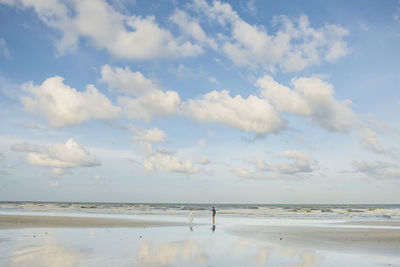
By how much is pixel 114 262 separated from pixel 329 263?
9.06 metres

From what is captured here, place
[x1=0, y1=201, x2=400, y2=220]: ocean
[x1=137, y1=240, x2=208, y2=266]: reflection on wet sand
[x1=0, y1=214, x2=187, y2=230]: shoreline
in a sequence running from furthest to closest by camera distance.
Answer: [x1=0, y1=201, x2=400, y2=220]: ocean, [x1=0, y1=214, x2=187, y2=230]: shoreline, [x1=137, y1=240, x2=208, y2=266]: reflection on wet sand

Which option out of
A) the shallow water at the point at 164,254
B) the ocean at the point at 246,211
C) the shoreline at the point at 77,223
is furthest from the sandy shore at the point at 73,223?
the ocean at the point at 246,211

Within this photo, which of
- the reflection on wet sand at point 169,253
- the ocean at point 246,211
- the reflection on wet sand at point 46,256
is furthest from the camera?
the ocean at point 246,211

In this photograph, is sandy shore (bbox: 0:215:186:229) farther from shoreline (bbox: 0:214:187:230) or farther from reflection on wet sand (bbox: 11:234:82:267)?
reflection on wet sand (bbox: 11:234:82:267)

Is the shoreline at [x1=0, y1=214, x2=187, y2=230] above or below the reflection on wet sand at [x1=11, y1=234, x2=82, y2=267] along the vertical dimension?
below

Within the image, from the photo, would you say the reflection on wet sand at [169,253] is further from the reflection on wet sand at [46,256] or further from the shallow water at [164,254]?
the reflection on wet sand at [46,256]

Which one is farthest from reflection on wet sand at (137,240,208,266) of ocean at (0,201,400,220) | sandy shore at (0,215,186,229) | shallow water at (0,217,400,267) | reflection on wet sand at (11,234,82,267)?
ocean at (0,201,400,220)

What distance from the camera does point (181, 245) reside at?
19.2 meters

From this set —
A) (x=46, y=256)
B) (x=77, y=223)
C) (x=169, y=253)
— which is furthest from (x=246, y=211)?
(x=46, y=256)

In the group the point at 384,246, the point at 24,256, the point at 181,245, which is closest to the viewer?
the point at 24,256

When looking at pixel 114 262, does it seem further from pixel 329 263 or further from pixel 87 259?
pixel 329 263

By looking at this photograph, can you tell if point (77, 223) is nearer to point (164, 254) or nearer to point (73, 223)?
point (73, 223)

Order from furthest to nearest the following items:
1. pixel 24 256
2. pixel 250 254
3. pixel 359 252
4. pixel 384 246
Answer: pixel 384 246 < pixel 359 252 < pixel 250 254 < pixel 24 256

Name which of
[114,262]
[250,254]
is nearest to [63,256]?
[114,262]
